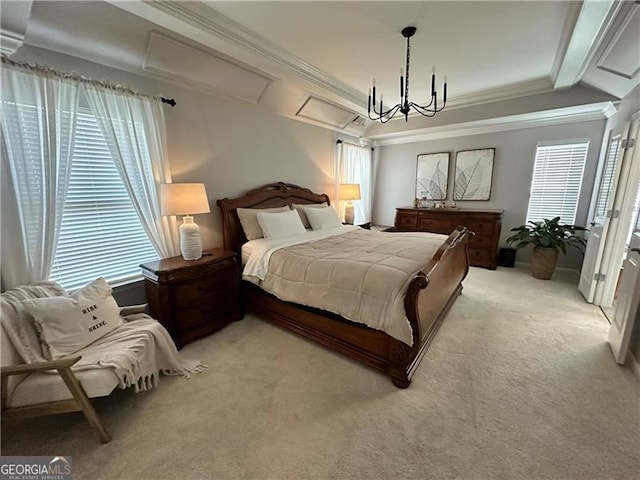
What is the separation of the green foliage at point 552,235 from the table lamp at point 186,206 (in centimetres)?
454

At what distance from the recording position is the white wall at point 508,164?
399cm

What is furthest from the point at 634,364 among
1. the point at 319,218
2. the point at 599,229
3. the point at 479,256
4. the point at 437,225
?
the point at 319,218

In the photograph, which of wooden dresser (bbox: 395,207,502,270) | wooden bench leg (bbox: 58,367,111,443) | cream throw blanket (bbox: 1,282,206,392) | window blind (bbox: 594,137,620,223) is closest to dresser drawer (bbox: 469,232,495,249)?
wooden dresser (bbox: 395,207,502,270)

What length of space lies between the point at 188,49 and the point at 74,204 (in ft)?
5.48

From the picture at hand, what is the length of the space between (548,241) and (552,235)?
0.10m

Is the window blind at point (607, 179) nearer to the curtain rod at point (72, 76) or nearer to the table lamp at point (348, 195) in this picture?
the table lamp at point (348, 195)

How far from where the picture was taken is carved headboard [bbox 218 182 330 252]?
10.3ft

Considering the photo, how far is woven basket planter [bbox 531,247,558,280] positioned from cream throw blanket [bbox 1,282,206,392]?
466 centimetres

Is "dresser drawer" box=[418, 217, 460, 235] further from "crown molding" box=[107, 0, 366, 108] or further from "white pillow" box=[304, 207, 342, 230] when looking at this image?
"crown molding" box=[107, 0, 366, 108]

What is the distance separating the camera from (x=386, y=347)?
6.43ft

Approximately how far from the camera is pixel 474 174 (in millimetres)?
4793

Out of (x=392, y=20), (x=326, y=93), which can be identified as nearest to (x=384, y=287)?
(x=392, y=20)

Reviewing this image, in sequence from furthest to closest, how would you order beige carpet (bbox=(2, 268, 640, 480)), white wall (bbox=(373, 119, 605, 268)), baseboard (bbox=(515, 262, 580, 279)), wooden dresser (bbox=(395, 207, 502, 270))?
wooden dresser (bbox=(395, 207, 502, 270)), baseboard (bbox=(515, 262, 580, 279)), white wall (bbox=(373, 119, 605, 268)), beige carpet (bbox=(2, 268, 640, 480))

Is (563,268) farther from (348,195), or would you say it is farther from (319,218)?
(319,218)
